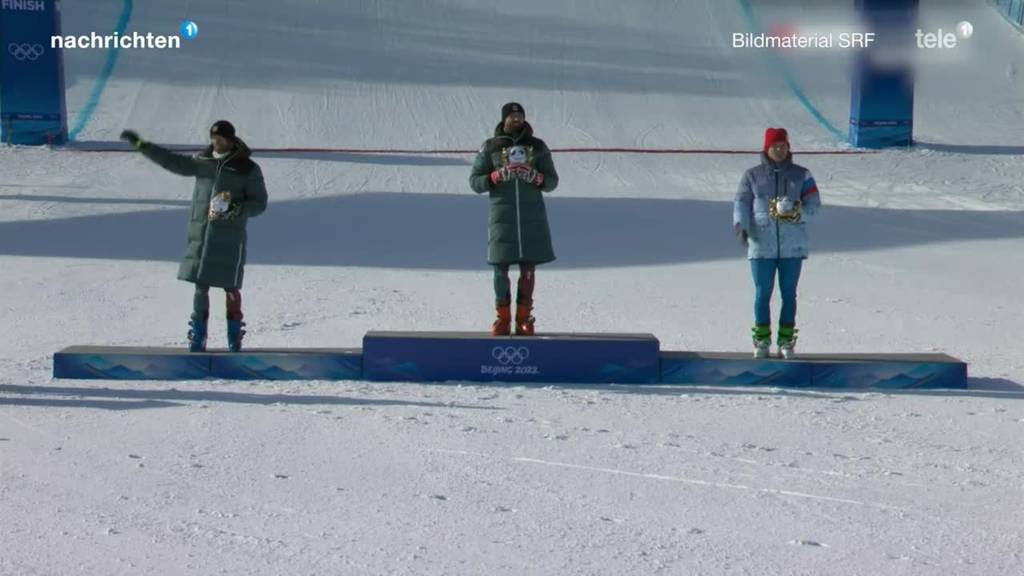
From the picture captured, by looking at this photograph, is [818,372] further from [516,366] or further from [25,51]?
[25,51]

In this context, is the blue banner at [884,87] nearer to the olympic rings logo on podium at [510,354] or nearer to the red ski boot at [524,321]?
the red ski boot at [524,321]

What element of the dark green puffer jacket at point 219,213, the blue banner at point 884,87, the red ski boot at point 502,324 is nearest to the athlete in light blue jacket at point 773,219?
the red ski boot at point 502,324

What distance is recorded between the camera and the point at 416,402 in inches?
286

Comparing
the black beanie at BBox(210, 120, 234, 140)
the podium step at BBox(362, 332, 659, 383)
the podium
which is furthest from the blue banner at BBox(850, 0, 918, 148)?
the black beanie at BBox(210, 120, 234, 140)

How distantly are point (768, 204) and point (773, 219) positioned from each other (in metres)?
0.08

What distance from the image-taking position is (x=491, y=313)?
1010 cm

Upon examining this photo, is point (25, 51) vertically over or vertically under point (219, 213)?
over

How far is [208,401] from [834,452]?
2.86 m

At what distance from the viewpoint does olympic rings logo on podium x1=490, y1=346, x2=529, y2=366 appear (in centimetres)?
789

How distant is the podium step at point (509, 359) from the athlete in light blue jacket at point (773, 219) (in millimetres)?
647

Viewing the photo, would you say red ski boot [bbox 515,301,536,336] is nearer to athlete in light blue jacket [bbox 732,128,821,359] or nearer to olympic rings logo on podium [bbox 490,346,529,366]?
olympic rings logo on podium [bbox 490,346,529,366]

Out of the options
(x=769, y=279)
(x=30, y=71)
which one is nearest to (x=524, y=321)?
(x=769, y=279)

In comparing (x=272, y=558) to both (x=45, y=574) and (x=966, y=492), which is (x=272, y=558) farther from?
(x=966, y=492)

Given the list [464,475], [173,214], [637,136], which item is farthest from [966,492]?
[637,136]
